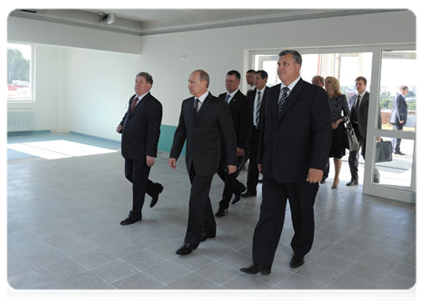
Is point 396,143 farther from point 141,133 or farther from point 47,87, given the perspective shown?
point 47,87

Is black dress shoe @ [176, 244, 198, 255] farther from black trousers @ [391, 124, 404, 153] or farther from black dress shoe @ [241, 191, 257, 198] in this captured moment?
black trousers @ [391, 124, 404, 153]

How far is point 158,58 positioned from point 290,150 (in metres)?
6.45

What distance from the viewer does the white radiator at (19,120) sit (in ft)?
36.3

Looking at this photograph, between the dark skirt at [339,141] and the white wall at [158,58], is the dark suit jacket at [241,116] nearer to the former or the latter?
the dark skirt at [339,141]

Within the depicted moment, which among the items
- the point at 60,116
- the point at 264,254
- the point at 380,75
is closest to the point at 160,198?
the point at 264,254

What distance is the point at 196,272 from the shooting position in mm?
3264

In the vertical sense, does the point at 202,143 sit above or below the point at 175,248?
above

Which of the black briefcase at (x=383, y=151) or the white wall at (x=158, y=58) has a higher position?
the white wall at (x=158, y=58)

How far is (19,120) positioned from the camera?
1127cm

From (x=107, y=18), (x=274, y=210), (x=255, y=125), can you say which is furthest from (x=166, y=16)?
(x=274, y=210)

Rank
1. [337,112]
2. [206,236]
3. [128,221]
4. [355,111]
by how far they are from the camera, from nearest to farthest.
A: [206,236]
[128,221]
[337,112]
[355,111]

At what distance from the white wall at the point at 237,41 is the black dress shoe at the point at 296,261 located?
363 centimetres

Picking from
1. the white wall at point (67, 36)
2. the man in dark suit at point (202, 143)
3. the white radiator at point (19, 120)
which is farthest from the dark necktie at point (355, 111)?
the white radiator at point (19, 120)
